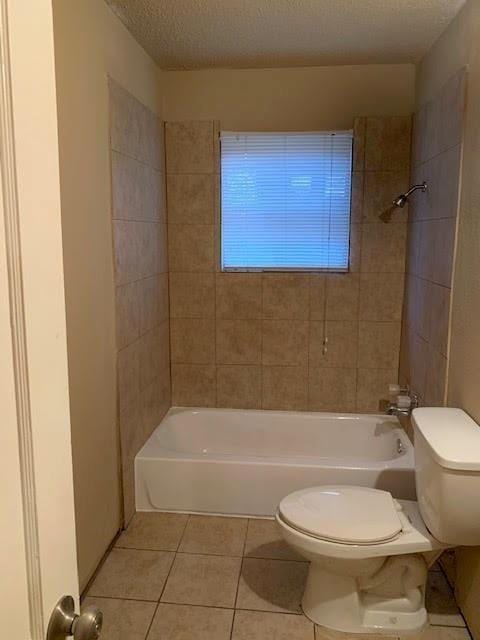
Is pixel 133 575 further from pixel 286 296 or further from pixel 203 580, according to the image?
pixel 286 296

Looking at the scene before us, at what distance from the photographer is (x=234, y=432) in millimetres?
3361

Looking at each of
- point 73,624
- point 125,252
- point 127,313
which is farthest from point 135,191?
point 73,624

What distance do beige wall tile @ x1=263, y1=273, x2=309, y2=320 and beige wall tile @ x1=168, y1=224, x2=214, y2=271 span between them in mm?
388

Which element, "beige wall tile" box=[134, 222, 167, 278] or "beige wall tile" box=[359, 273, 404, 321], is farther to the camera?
Result: "beige wall tile" box=[359, 273, 404, 321]

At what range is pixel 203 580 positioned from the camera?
223 cm

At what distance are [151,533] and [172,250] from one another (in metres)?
1.65

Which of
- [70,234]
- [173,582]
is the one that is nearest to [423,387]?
[173,582]

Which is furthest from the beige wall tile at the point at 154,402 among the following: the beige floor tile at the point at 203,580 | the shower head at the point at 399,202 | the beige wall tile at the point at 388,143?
the beige wall tile at the point at 388,143

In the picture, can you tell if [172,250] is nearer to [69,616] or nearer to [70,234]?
[70,234]

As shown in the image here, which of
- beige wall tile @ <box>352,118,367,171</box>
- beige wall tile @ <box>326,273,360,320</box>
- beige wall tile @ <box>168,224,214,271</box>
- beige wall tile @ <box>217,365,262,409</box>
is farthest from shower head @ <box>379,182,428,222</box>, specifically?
beige wall tile @ <box>217,365,262,409</box>

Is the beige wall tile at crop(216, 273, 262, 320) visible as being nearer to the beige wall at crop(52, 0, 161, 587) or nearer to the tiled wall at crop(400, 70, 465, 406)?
the tiled wall at crop(400, 70, 465, 406)

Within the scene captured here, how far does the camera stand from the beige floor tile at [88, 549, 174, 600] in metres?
2.15

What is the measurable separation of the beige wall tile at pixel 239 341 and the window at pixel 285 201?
0.35 meters

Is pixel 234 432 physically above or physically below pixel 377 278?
below
